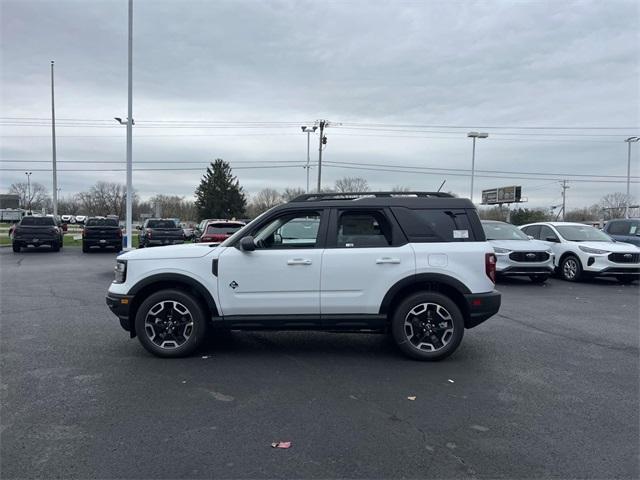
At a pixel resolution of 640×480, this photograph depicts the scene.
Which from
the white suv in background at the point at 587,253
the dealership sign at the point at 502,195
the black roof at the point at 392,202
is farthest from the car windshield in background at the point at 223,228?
the dealership sign at the point at 502,195

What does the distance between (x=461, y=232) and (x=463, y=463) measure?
290cm

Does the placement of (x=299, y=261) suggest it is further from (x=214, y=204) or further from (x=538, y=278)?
(x=214, y=204)

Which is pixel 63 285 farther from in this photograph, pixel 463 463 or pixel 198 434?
pixel 463 463

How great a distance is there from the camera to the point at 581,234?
1394 cm

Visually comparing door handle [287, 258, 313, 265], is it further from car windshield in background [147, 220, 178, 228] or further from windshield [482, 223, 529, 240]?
car windshield in background [147, 220, 178, 228]

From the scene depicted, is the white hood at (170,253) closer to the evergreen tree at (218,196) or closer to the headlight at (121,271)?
the headlight at (121,271)

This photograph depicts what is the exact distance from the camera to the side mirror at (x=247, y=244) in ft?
17.7

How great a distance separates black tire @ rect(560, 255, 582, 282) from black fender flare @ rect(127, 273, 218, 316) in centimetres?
1145

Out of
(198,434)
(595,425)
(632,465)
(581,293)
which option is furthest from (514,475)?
(581,293)

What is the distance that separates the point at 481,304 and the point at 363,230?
162 cm

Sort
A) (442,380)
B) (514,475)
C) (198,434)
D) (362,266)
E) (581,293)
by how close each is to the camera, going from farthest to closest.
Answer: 1. (581,293)
2. (362,266)
3. (442,380)
4. (198,434)
5. (514,475)

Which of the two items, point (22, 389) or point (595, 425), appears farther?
point (22, 389)

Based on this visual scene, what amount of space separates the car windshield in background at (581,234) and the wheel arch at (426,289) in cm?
993

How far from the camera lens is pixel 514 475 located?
10.3 feet
